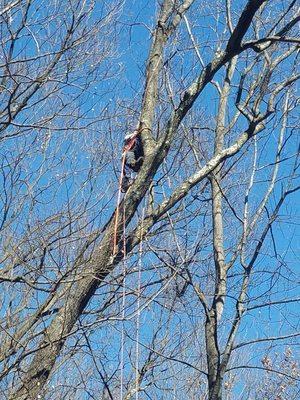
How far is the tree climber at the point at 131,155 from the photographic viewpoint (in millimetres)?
4621

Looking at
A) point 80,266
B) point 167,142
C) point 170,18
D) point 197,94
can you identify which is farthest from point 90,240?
point 170,18

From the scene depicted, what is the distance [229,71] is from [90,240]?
7.51 feet

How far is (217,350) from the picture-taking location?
17.0 feet

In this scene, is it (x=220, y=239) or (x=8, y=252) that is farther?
(x=220, y=239)

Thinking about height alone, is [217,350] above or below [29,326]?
above

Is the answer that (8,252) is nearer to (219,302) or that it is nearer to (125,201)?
(125,201)

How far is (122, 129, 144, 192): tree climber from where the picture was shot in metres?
4.62

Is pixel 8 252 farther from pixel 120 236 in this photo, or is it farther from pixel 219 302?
pixel 219 302

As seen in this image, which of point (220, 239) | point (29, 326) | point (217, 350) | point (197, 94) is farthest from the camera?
point (220, 239)

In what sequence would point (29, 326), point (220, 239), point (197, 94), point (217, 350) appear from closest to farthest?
1. point (197, 94)
2. point (29, 326)
3. point (217, 350)
4. point (220, 239)

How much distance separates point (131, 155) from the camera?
470cm

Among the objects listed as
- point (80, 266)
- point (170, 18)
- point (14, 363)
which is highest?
point (170, 18)

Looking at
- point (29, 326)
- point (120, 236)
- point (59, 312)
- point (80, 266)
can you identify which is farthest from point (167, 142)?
point (29, 326)

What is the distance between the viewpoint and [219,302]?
17.7ft
